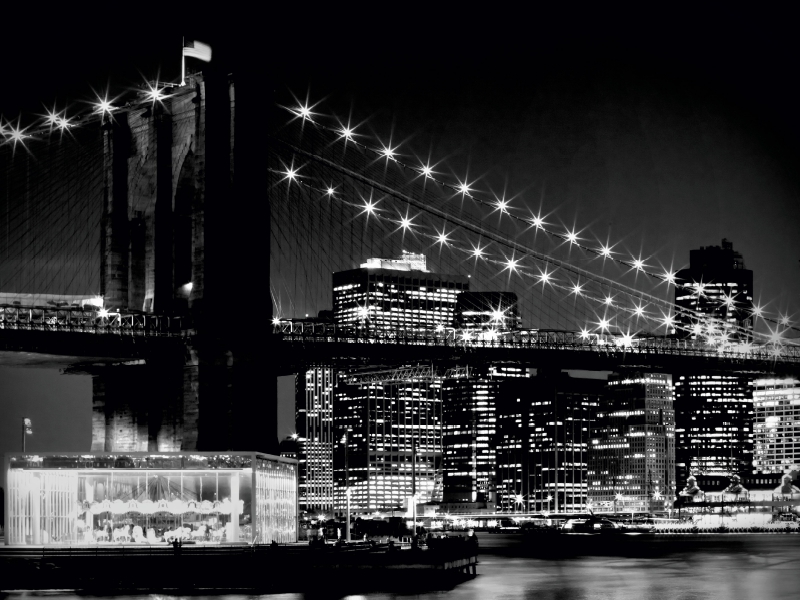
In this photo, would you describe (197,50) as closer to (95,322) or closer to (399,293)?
(95,322)

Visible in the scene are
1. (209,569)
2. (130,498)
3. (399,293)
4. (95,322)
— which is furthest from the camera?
(399,293)

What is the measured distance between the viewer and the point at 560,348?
96.3 meters

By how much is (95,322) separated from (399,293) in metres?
56.7

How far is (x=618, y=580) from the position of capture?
2908 inches

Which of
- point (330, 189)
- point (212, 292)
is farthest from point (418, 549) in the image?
point (330, 189)

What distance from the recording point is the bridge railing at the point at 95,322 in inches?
2635

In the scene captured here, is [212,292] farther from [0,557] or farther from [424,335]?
[424,335]

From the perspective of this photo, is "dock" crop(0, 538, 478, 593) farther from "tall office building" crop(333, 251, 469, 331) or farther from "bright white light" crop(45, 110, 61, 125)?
"tall office building" crop(333, 251, 469, 331)

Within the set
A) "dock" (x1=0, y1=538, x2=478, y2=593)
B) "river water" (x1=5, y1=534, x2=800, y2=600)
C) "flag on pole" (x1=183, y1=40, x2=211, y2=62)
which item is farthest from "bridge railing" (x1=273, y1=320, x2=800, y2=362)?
"dock" (x1=0, y1=538, x2=478, y2=593)

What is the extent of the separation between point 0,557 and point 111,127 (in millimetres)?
24911

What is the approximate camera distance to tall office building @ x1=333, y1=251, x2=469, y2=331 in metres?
119

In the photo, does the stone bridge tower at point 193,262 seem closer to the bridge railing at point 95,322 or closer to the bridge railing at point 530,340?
the bridge railing at point 95,322

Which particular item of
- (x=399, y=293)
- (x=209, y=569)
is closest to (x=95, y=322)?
(x=209, y=569)

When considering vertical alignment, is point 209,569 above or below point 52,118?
below
